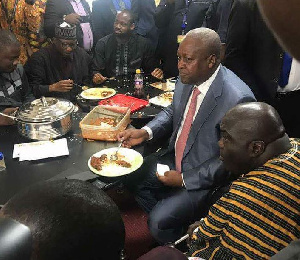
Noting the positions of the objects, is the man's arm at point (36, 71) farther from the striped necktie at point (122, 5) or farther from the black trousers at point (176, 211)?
the black trousers at point (176, 211)

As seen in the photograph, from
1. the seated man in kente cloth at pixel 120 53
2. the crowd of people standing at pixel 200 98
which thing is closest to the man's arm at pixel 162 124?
the crowd of people standing at pixel 200 98

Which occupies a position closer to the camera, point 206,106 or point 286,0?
point 286,0

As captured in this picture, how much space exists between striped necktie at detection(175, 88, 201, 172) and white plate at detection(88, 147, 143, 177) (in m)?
0.42

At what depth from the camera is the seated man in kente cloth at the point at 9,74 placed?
2.96 m

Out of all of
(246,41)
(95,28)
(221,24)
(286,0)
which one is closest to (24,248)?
(286,0)

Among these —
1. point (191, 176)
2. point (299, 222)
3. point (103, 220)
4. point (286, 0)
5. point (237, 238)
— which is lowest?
point (191, 176)

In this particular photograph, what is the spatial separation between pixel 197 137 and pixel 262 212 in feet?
3.16

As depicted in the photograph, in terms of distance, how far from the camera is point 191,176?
240 cm

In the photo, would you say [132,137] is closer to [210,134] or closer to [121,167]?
[121,167]

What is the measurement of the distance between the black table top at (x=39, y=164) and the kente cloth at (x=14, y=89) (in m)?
0.47

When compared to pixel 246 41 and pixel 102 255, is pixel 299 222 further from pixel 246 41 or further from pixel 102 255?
pixel 246 41

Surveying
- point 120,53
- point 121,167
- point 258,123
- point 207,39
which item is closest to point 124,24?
point 120,53

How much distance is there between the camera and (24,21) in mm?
4098

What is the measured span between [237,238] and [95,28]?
13.4 ft
